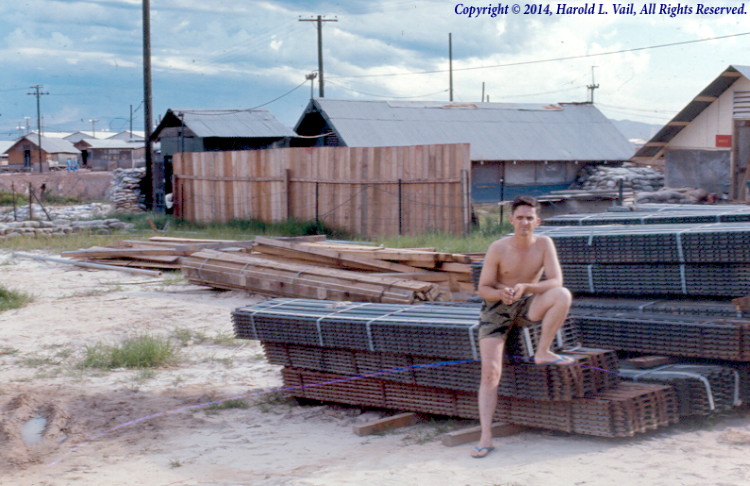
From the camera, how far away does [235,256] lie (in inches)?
557

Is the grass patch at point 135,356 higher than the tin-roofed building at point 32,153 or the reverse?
the reverse

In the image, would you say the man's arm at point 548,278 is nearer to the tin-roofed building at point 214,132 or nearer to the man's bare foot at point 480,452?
the man's bare foot at point 480,452

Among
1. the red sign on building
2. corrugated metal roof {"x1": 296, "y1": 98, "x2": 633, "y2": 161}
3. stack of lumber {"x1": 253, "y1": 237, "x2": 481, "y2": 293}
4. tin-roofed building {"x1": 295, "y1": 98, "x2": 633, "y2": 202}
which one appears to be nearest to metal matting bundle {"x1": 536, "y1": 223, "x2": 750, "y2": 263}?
stack of lumber {"x1": 253, "y1": 237, "x2": 481, "y2": 293}

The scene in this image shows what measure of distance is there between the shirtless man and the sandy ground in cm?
48

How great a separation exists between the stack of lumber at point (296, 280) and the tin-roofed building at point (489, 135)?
21626mm

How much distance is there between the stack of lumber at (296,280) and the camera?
11562mm

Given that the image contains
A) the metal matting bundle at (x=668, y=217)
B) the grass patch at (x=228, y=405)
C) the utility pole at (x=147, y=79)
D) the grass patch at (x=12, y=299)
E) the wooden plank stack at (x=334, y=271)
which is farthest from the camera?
the utility pole at (x=147, y=79)

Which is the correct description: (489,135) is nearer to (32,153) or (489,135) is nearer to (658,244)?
(658,244)

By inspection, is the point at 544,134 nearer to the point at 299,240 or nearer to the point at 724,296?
the point at 299,240

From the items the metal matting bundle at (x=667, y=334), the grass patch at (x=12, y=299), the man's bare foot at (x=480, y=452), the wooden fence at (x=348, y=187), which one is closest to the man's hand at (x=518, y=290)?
the man's bare foot at (x=480, y=452)

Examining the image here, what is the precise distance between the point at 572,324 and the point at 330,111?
31.3 metres

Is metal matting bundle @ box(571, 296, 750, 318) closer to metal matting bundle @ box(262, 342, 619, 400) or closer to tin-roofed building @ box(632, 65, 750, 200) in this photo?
metal matting bundle @ box(262, 342, 619, 400)

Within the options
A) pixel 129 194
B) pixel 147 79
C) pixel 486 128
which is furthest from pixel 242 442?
pixel 486 128

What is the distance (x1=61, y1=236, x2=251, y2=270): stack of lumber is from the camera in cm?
1662
